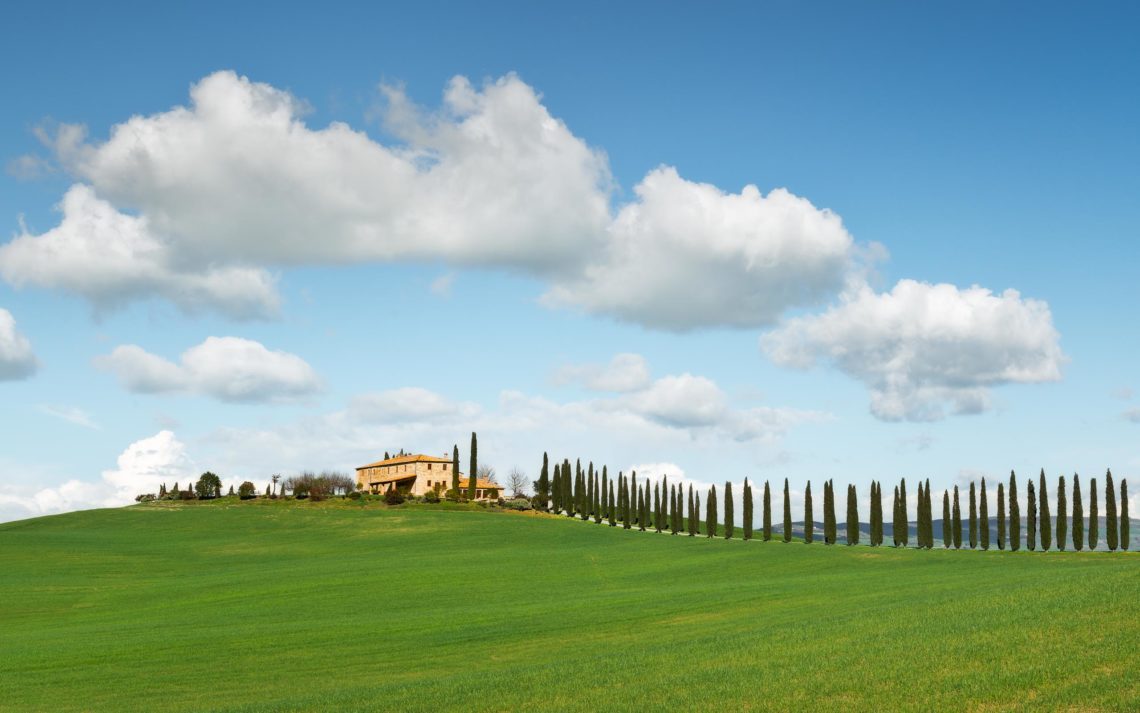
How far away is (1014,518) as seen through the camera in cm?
9069

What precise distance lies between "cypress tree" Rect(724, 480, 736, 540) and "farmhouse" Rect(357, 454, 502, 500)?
163 ft

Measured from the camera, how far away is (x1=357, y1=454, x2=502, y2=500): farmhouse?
147750 mm

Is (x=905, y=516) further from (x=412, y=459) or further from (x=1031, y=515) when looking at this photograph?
(x=412, y=459)

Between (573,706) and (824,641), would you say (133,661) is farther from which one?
(824,641)

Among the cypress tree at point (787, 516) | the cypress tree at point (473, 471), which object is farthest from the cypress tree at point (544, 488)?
the cypress tree at point (787, 516)

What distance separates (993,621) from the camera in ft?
87.9

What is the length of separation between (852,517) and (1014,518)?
1476 centimetres

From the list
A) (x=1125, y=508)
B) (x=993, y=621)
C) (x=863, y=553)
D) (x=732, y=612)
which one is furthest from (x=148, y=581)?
(x=1125, y=508)

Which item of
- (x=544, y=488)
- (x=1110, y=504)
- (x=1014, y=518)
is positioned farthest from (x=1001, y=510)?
(x=544, y=488)

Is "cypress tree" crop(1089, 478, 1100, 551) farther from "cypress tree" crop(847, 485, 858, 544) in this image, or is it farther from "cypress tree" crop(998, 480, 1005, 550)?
"cypress tree" crop(847, 485, 858, 544)

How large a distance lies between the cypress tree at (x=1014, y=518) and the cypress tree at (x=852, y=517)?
45.6 ft

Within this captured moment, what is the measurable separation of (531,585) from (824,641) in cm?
3039

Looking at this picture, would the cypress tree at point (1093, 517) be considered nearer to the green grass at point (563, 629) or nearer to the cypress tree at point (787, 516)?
the green grass at point (563, 629)

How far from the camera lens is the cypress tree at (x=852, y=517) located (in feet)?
302
